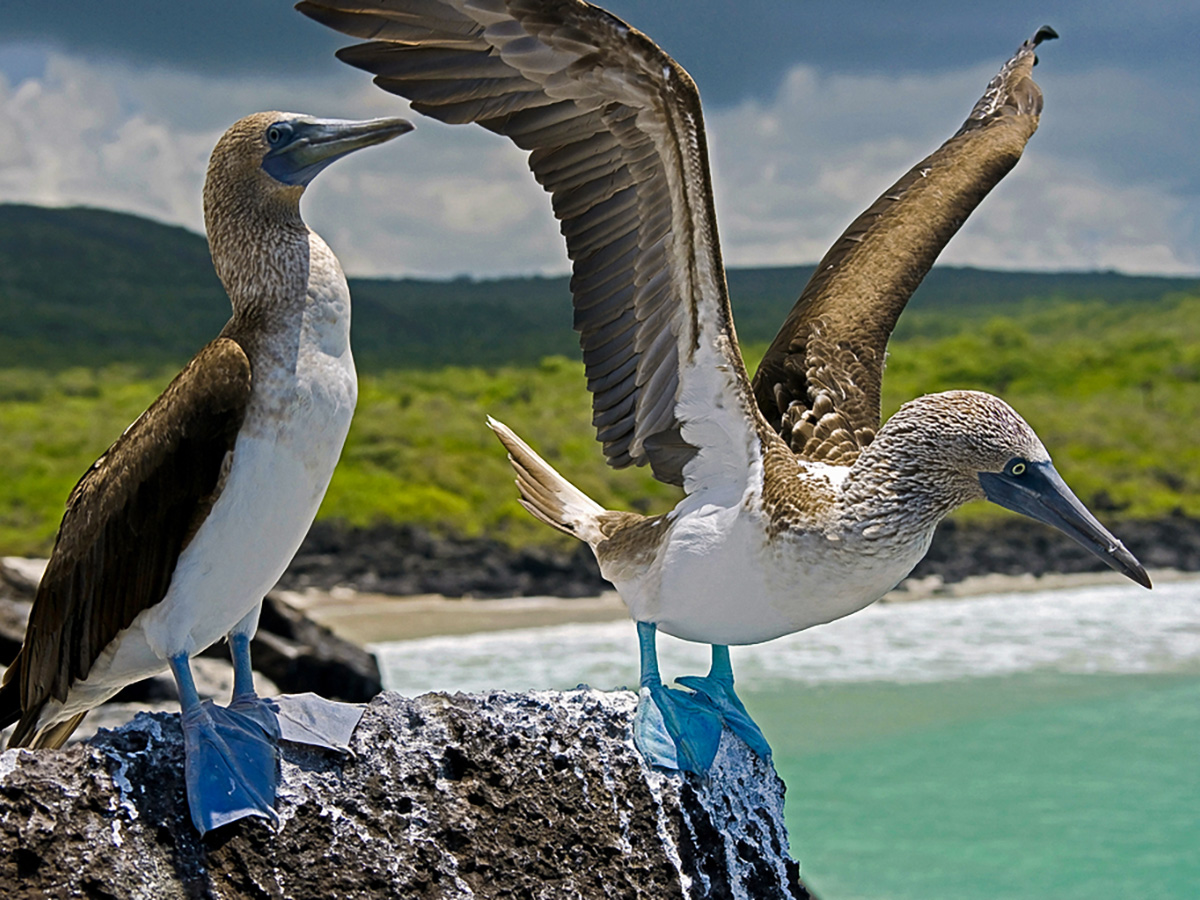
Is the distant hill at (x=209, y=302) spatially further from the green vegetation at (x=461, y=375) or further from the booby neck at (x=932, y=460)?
the booby neck at (x=932, y=460)

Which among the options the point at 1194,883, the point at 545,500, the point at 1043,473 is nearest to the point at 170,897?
the point at 545,500

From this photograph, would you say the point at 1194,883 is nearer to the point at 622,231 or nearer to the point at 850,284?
the point at 850,284

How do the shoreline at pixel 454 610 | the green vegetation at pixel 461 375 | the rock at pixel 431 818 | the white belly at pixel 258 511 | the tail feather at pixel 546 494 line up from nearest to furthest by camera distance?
1. the rock at pixel 431 818
2. the white belly at pixel 258 511
3. the tail feather at pixel 546 494
4. the shoreline at pixel 454 610
5. the green vegetation at pixel 461 375

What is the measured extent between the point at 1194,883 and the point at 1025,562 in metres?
14.5

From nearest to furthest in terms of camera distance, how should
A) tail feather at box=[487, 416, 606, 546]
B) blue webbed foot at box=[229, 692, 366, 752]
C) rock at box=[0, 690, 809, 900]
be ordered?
rock at box=[0, 690, 809, 900]
blue webbed foot at box=[229, 692, 366, 752]
tail feather at box=[487, 416, 606, 546]

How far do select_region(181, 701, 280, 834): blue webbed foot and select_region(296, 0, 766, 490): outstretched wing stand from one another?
5.21ft

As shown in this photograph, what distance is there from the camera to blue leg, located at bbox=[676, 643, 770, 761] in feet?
13.6

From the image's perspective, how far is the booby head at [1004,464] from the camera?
383 centimetres

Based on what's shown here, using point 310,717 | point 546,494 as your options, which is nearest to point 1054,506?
point 546,494

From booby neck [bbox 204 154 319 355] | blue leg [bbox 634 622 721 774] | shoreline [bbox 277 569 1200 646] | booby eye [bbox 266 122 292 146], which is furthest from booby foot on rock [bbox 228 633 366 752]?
shoreline [bbox 277 569 1200 646]

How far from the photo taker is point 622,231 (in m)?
4.18

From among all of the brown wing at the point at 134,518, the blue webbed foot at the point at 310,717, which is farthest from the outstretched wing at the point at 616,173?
the blue webbed foot at the point at 310,717

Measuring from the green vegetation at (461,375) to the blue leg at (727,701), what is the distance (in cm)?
2158

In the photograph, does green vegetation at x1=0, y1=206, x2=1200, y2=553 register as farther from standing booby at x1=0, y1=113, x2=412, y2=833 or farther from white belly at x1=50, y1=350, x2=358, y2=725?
white belly at x1=50, y1=350, x2=358, y2=725
